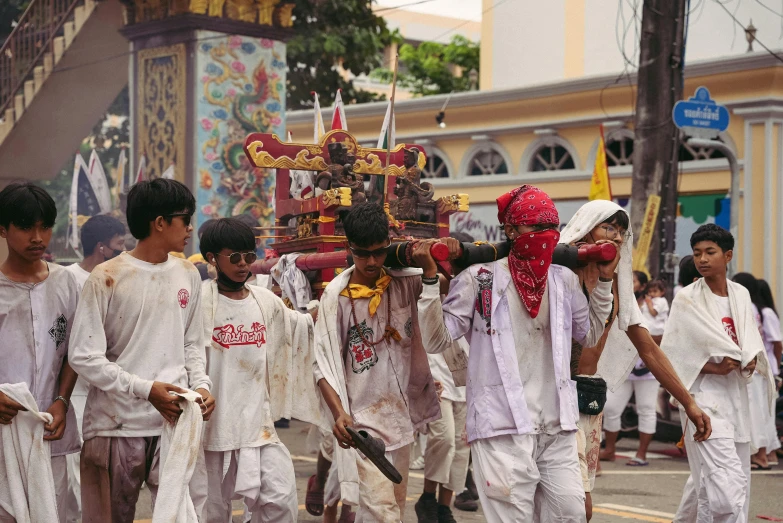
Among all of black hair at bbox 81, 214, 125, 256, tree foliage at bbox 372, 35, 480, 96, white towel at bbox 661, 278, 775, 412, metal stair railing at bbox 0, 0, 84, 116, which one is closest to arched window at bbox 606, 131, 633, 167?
metal stair railing at bbox 0, 0, 84, 116

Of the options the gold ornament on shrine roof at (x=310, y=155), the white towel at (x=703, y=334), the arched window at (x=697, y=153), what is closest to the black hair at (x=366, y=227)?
the gold ornament on shrine roof at (x=310, y=155)

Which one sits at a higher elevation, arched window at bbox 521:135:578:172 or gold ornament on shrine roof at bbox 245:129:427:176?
arched window at bbox 521:135:578:172

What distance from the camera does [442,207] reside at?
8125 mm

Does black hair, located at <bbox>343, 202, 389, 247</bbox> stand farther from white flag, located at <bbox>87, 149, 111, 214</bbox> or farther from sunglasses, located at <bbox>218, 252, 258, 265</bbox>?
white flag, located at <bbox>87, 149, 111, 214</bbox>

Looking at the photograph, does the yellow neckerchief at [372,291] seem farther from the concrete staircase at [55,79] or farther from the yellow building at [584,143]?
the yellow building at [584,143]

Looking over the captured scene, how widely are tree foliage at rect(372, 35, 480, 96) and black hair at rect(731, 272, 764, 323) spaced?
76.6ft

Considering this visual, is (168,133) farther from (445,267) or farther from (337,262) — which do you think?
(445,267)

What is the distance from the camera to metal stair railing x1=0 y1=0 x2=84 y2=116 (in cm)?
1783

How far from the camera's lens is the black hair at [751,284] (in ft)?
37.1

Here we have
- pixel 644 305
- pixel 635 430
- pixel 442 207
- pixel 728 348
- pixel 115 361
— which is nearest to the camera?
pixel 115 361

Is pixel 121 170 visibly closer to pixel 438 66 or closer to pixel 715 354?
pixel 715 354

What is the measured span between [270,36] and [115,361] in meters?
10.4

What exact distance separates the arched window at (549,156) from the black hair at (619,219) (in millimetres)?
14384

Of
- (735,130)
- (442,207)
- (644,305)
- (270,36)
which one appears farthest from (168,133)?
(735,130)
